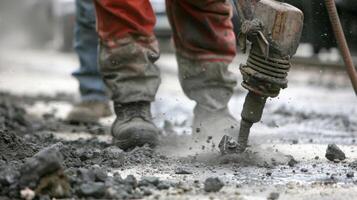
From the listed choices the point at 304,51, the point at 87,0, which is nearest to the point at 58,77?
the point at 304,51

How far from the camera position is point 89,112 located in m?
5.02

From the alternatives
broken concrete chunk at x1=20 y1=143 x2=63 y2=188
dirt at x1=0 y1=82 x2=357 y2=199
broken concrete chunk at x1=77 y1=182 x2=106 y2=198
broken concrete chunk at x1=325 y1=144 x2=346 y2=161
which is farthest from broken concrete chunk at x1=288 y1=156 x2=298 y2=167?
broken concrete chunk at x1=20 y1=143 x2=63 y2=188

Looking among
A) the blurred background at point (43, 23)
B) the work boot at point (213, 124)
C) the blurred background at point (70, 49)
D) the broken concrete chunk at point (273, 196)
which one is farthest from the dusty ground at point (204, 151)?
the blurred background at point (43, 23)

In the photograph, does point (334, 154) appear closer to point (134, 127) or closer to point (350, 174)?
point (350, 174)

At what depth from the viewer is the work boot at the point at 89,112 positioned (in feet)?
16.3

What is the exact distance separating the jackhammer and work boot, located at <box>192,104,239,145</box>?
0.67m

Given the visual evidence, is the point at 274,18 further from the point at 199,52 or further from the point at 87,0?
the point at 87,0

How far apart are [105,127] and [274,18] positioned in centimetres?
215

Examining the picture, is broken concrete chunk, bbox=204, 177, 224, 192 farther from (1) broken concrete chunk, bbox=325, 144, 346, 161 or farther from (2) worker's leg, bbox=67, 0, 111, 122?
(2) worker's leg, bbox=67, 0, 111, 122

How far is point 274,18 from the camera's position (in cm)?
273

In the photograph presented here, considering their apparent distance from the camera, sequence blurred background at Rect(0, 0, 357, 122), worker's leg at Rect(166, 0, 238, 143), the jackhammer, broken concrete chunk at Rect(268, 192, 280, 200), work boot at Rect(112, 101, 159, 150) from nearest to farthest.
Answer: broken concrete chunk at Rect(268, 192, 280, 200)
the jackhammer
work boot at Rect(112, 101, 159, 150)
worker's leg at Rect(166, 0, 238, 143)
blurred background at Rect(0, 0, 357, 122)

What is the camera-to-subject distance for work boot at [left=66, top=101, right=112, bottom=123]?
16.3 feet

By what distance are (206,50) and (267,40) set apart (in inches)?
41.2

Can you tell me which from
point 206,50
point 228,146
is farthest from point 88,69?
point 228,146
